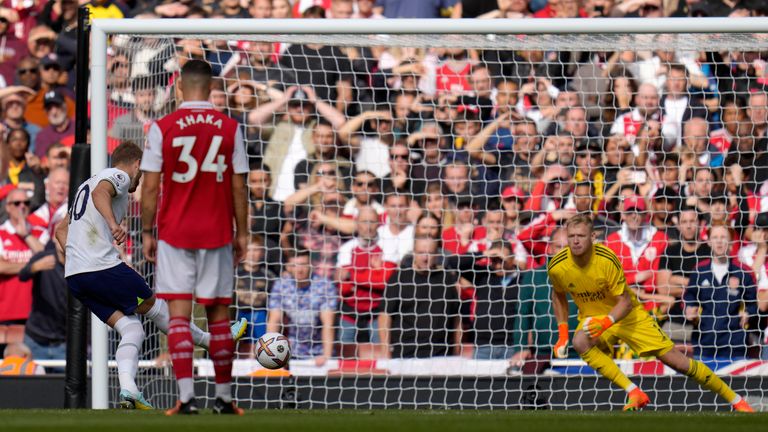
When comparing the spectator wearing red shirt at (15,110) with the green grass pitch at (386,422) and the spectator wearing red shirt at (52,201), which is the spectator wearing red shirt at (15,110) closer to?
the spectator wearing red shirt at (52,201)

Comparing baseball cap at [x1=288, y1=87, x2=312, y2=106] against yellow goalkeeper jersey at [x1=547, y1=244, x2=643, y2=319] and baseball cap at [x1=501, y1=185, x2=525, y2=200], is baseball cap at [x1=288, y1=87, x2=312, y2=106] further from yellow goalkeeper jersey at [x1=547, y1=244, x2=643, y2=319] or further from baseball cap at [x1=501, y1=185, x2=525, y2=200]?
yellow goalkeeper jersey at [x1=547, y1=244, x2=643, y2=319]

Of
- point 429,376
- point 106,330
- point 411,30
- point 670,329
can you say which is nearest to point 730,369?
point 670,329

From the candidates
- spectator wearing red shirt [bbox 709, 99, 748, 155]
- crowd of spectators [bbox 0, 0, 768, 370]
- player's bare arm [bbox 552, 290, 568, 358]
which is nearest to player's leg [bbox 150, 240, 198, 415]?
player's bare arm [bbox 552, 290, 568, 358]

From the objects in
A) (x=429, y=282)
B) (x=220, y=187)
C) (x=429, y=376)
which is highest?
(x=220, y=187)

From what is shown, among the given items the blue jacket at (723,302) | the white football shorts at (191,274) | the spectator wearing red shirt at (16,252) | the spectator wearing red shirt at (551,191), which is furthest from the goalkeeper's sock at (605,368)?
the spectator wearing red shirt at (16,252)

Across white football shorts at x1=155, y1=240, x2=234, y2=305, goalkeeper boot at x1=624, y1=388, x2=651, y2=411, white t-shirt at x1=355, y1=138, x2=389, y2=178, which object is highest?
white t-shirt at x1=355, y1=138, x2=389, y2=178

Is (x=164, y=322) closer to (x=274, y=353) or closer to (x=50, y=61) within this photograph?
(x=274, y=353)

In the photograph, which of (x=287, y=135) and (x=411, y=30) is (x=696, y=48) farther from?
(x=287, y=135)

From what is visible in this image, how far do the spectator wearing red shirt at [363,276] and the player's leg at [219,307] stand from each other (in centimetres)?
446

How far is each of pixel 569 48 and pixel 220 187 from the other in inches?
192

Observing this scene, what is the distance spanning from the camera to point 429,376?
11.1 metres

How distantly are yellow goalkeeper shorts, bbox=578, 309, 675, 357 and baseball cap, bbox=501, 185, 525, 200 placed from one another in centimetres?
199

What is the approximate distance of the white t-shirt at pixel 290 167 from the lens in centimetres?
1214

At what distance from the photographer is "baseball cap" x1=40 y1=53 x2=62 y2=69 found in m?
13.9
